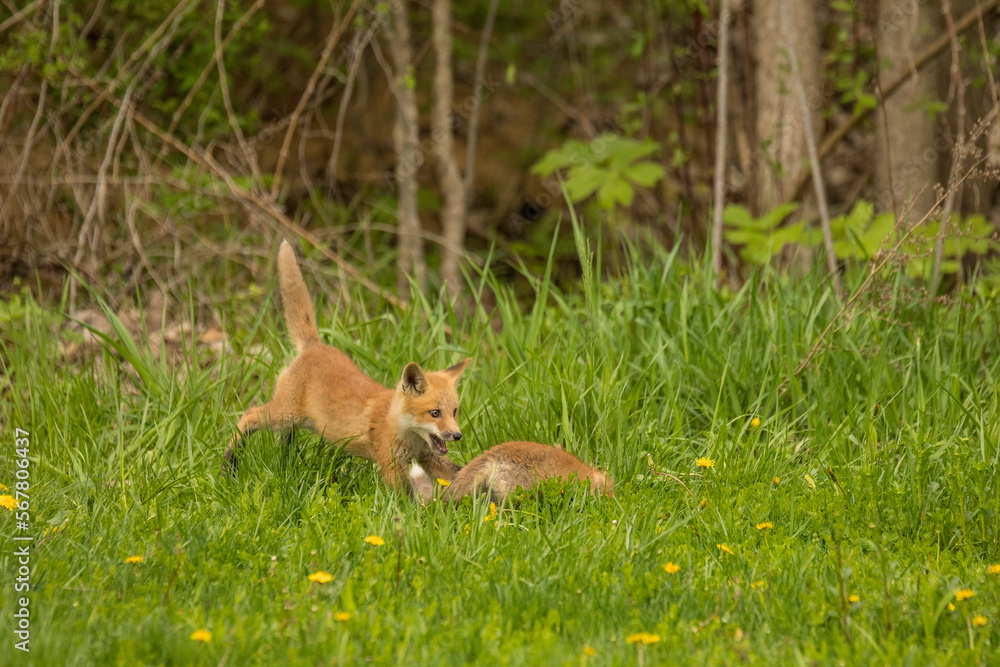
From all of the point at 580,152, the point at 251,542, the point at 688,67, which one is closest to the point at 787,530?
the point at 251,542

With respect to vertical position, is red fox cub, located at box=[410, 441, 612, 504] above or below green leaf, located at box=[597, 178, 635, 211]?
below

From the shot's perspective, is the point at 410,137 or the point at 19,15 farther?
the point at 410,137

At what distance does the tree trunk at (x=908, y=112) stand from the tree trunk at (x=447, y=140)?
12.5 ft

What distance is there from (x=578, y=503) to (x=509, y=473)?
357mm

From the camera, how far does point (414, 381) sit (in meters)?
4.40

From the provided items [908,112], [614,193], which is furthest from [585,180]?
[908,112]

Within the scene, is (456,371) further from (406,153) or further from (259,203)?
(406,153)

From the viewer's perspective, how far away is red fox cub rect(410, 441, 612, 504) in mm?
4270

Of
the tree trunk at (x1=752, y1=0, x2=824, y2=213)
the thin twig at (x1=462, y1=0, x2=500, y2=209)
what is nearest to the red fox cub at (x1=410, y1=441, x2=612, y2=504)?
the tree trunk at (x1=752, y1=0, x2=824, y2=213)

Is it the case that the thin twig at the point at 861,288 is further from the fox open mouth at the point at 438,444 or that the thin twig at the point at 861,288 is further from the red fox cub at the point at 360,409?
the fox open mouth at the point at 438,444

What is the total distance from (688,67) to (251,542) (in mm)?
8946

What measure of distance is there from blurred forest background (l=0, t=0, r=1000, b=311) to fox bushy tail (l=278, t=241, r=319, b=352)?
4.07 feet

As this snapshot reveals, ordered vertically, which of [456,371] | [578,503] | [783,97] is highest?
[783,97]

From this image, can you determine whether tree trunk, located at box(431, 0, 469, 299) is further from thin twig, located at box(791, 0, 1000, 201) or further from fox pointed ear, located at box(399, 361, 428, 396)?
fox pointed ear, located at box(399, 361, 428, 396)
